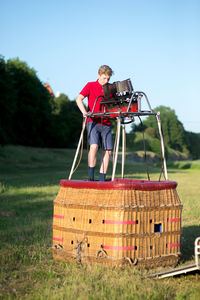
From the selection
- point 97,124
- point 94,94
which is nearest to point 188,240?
point 97,124

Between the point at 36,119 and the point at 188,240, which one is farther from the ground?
the point at 36,119

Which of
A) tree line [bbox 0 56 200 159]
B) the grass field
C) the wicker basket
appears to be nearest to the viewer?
the grass field

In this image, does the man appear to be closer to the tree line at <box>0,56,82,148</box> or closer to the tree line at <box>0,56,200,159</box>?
the tree line at <box>0,56,200,159</box>

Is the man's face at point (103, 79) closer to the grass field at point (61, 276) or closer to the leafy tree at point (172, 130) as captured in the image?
the grass field at point (61, 276)

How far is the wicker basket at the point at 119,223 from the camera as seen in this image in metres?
4.64

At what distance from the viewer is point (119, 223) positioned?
4.62 metres

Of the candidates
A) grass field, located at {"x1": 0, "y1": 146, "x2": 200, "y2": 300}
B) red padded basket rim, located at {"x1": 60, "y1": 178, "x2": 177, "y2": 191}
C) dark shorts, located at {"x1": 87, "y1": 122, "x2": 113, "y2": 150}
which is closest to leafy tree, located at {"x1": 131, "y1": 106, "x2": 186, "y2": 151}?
grass field, located at {"x1": 0, "y1": 146, "x2": 200, "y2": 300}

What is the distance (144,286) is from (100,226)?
3.00ft

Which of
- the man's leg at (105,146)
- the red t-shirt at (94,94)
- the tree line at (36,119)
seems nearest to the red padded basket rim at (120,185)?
the man's leg at (105,146)

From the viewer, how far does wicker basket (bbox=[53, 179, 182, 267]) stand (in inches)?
183

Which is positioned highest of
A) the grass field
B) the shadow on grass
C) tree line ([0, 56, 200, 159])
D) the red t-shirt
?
tree line ([0, 56, 200, 159])

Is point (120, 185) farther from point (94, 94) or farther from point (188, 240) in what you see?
point (188, 240)

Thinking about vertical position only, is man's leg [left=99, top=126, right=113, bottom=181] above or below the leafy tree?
below

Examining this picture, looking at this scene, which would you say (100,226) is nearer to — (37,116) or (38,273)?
(38,273)
